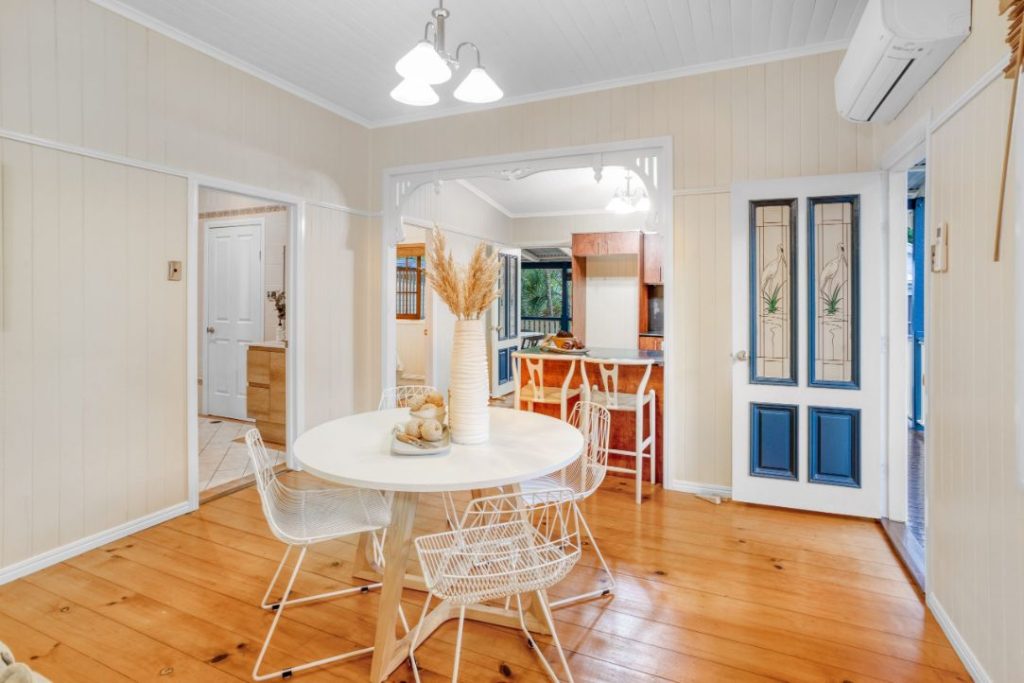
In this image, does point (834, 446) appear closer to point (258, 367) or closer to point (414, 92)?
point (414, 92)

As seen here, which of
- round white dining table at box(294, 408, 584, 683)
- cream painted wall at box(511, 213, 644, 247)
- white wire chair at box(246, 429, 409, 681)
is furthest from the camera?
cream painted wall at box(511, 213, 644, 247)

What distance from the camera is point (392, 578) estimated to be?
5.97 ft

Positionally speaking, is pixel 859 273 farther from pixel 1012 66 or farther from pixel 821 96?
pixel 1012 66

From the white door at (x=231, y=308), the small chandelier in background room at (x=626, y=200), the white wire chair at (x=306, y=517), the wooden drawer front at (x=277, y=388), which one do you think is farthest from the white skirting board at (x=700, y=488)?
the white door at (x=231, y=308)

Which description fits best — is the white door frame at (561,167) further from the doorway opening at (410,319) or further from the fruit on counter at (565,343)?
the doorway opening at (410,319)

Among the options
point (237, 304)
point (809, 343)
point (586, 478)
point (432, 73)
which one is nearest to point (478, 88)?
point (432, 73)

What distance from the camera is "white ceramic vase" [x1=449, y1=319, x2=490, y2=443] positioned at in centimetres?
207

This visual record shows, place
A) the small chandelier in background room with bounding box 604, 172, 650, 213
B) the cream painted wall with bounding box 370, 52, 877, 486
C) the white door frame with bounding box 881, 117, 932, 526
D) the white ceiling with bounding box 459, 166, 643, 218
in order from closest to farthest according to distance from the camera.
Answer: the white door frame with bounding box 881, 117, 932, 526 < the cream painted wall with bounding box 370, 52, 877, 486 < the small chandelier in background room with bounding box 604, 172, 650, 213 < the white ceiling with bounding box 459, 166, 643, 218

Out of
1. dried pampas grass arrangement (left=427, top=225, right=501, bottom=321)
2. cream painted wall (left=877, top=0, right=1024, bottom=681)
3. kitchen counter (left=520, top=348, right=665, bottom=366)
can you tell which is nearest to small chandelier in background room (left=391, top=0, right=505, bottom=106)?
dried pampas grass arrangement (left=427, top=225, right=501, bottom=321)

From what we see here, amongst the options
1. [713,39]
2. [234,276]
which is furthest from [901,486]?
[234,276]

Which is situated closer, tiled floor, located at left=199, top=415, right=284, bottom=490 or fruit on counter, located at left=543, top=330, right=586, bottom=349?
tiled floor, located at left=199, top=415, right=284, bottom=490

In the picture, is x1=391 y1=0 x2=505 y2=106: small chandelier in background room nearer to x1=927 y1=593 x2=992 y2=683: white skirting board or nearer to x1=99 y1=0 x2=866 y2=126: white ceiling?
x1=99 y1=0 x2=866 y2=126: white ceiling

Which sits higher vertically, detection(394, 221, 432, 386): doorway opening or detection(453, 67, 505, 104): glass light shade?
detection(453, 67, 505, 104): glass light shade

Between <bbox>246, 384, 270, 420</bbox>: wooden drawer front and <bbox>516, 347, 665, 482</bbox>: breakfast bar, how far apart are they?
232 centimetres
